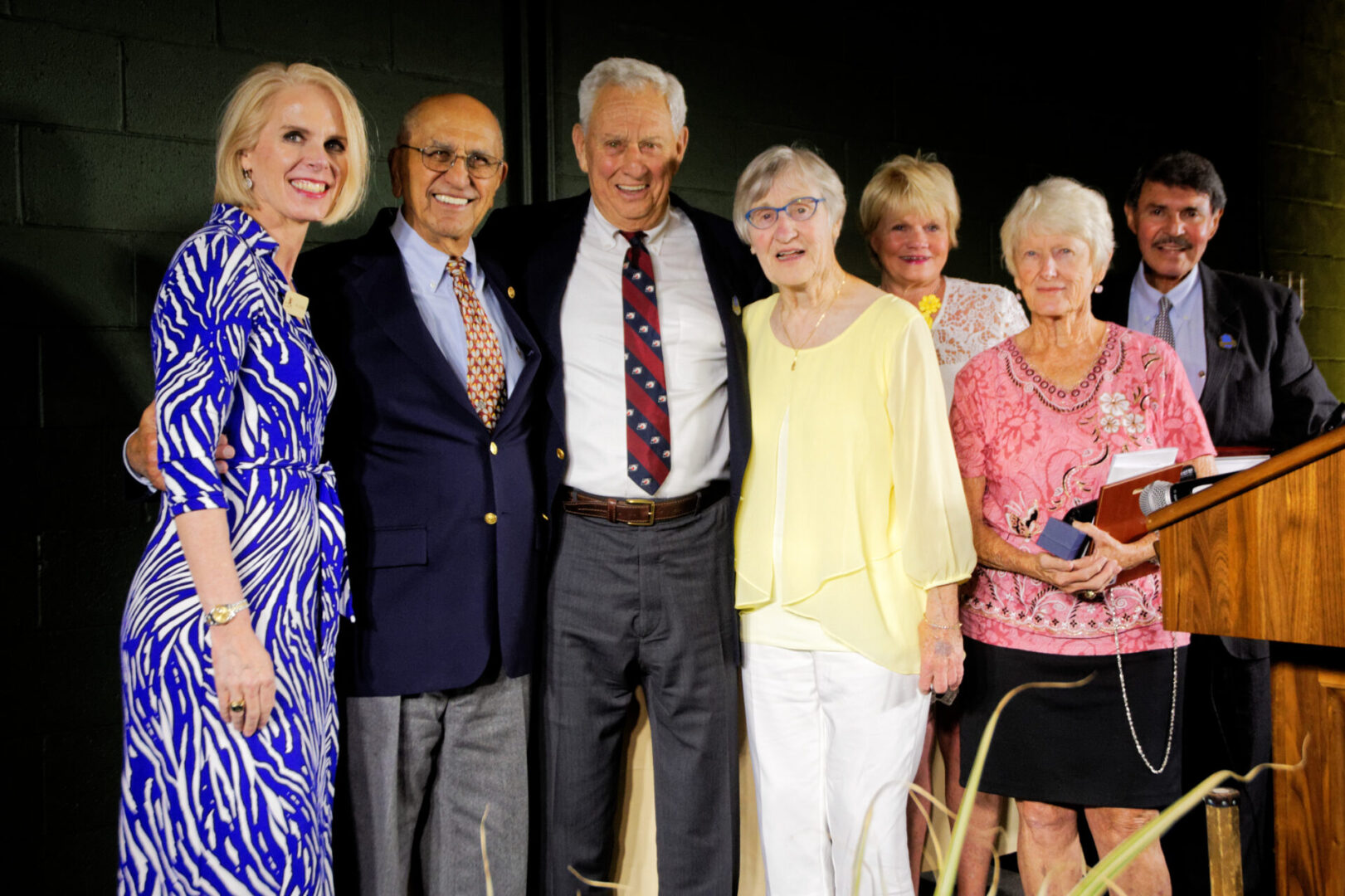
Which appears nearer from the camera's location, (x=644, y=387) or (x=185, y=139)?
(x=644, y=387)

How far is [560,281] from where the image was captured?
2250mm

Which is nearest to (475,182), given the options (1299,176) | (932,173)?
(932,173)

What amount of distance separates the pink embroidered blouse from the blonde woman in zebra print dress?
51.3 inches

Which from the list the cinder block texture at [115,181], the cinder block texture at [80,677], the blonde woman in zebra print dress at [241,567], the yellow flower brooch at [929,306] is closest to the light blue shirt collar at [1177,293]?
the yellow flower brooch at [929,306]

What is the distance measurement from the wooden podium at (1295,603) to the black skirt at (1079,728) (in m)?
0.77

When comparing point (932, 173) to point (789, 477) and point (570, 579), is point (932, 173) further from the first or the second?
point (570, 579)

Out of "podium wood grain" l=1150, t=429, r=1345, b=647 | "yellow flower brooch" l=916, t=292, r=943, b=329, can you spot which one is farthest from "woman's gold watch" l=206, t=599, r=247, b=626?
"yellow flower brooch" l=916, t=292, r=943, b=329

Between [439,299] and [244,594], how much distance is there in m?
0.69

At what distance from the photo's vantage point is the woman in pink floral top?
2131 millimetres

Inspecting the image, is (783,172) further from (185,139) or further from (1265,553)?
(185,139)

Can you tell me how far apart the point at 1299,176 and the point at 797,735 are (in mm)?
3561

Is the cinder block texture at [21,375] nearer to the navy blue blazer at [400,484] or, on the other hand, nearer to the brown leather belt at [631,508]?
the navy blue blazer at [400,484]

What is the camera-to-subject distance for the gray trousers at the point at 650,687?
2158mm

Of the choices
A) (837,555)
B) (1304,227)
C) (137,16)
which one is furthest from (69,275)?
(1304,227)
